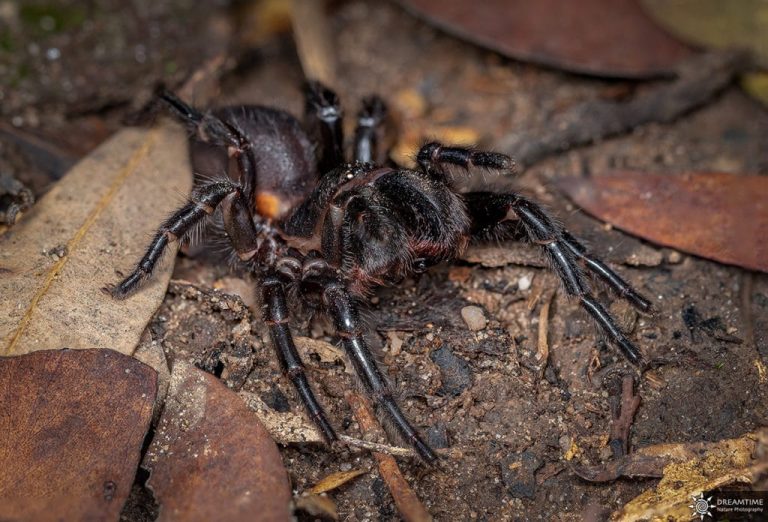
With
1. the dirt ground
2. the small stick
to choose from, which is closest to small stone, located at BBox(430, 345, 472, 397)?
the dirt ground

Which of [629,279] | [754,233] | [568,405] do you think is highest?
[754,233]

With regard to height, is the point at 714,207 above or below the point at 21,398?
above

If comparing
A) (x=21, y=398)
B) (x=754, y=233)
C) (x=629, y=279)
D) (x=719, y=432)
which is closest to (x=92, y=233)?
(x=21, y=398)

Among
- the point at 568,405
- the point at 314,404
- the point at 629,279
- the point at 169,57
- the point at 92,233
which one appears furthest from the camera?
the point at 169,57

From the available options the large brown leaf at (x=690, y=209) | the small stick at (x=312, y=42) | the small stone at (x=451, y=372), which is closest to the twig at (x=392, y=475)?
the small stone at (x=451, y=372)

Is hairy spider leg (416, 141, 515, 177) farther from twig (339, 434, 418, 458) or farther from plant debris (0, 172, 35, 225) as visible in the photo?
plant debris (0, 172, 35, 225)

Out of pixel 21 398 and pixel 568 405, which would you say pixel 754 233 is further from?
pixel 21 398

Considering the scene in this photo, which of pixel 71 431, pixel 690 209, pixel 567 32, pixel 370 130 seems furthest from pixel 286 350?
pixel 567 32
